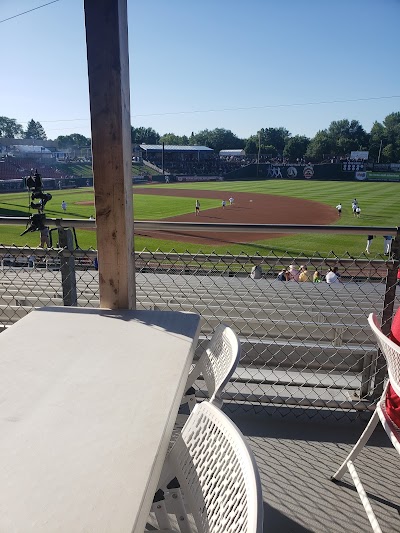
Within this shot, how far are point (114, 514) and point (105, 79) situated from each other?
1449 mm

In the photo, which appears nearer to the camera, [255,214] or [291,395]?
[291,395]

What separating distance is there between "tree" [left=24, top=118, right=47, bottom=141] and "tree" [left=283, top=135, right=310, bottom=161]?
4128 centimetres

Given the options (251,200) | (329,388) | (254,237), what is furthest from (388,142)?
(329,388)

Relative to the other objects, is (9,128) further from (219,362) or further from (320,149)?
(219,362)

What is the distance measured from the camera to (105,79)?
1.59 m

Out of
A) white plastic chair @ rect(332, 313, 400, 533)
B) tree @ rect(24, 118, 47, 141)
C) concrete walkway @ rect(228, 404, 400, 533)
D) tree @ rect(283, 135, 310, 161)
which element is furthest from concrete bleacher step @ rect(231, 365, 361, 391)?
tree @ rect(24, 118, 47, 141)

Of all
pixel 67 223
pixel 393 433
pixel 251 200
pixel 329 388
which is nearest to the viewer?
pixel 393 433

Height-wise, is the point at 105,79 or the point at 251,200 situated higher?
the point at 105,79

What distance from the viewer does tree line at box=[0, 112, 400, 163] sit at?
60969 millimetres

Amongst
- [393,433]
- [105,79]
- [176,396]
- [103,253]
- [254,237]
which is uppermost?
[105,79]

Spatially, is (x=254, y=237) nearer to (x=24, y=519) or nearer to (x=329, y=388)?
(x=329, y=388)

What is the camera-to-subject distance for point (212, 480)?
0.83 metres

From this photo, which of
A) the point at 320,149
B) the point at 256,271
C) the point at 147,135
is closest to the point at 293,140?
the point at 320,149

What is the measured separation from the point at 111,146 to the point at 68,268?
0.74m
